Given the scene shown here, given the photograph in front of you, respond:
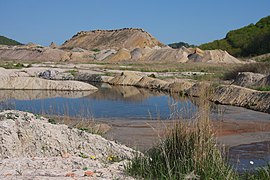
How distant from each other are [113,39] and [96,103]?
8574 centimetres

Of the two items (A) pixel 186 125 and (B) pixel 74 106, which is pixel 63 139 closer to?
(A) pixel 186 125

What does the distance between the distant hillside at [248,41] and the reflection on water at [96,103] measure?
5360 cm

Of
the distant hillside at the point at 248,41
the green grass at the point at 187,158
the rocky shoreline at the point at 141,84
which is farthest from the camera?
the distant hillside at the point at 248,41

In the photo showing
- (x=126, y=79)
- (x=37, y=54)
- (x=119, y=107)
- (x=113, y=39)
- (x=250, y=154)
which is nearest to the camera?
(x=250, y=154)

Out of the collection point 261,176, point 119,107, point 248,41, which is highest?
point 248,41

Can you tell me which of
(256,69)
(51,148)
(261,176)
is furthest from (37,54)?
(261,176)

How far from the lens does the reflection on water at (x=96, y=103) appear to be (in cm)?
1917

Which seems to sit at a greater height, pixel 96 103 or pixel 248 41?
pixel 248 41

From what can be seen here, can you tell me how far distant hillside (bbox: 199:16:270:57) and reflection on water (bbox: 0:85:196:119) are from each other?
2110 inches

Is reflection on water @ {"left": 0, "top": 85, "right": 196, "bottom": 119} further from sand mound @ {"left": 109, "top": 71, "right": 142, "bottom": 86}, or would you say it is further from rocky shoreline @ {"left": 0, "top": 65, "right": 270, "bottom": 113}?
sand mound @ {"left": 109, "top": 71, "right": 142, "bottom": 86}

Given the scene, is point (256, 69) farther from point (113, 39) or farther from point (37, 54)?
point (113, 39)

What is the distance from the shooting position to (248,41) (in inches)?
3413

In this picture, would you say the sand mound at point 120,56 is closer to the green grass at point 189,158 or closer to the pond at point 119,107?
the pond at point 119,107

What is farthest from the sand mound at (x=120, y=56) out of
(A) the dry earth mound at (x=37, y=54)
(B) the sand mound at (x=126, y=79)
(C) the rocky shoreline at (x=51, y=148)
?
(C) the rocky shoreline at (x=51, y=148)
